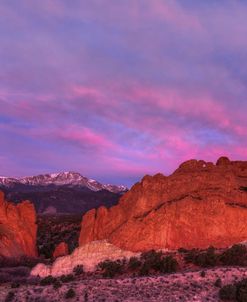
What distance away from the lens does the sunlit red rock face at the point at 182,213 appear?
152ft

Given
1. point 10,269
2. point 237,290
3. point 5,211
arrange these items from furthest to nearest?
point 5,211 < point 10,269 < point 237,290

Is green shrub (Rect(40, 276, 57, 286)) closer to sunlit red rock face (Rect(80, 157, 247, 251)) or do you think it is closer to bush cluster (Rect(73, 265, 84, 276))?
bush cluster (Rect(73, 265, 84, 276))

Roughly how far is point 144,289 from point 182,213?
1115 cm

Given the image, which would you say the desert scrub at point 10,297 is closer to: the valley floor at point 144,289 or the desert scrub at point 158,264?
the valley floor at point 144,289

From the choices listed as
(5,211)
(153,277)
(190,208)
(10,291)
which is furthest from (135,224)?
(5,211)

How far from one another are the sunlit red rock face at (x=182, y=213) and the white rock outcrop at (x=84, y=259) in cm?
83

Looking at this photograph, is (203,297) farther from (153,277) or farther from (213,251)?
(213,251)

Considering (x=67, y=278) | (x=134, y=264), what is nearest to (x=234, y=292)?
(x=134, y=264)

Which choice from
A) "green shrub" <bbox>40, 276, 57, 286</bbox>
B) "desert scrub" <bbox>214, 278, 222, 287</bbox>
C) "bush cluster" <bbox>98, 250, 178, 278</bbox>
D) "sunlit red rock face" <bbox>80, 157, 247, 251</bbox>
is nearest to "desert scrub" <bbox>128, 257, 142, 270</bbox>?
"bush cluster" <bbox>98, 250, 178, 278</bbox>

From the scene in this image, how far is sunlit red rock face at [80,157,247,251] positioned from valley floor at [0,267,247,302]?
7.15 m

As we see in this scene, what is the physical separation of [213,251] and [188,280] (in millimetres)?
6112

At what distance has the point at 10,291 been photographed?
39.7 meters

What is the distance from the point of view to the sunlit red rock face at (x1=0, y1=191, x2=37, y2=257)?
189 ft

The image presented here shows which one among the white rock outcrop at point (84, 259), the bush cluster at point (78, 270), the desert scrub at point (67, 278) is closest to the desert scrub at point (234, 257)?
the white rock outcrop at point (84, 259)
